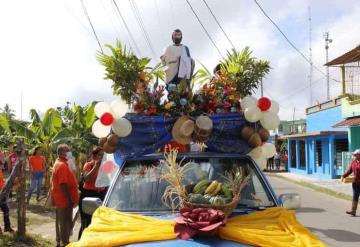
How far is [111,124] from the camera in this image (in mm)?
5066

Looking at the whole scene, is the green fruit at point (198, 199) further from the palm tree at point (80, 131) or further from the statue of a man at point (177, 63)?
the palm tree at point (80, 131)

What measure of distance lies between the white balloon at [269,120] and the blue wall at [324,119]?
22633 mm

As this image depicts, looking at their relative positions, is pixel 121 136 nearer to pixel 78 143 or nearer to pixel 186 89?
pixel 186 89

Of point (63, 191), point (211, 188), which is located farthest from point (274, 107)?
point (63, 191)

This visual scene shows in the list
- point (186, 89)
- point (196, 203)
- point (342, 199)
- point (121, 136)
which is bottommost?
point (342, 199)

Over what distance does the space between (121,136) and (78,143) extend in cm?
1241

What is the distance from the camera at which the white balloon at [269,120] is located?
5230 millimetres

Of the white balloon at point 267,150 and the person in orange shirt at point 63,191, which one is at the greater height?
the white balloon at point 267,150

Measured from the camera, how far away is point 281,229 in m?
3.89

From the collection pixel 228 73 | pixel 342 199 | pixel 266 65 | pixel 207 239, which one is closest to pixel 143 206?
pixel 207 239

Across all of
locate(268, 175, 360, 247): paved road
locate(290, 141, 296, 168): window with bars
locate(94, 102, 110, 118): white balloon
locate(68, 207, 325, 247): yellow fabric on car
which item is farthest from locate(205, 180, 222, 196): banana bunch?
locate(290, 141, 296, 168): window with bars

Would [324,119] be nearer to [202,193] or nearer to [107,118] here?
[107,118]

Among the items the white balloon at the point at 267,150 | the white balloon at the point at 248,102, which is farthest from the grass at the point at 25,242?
the white balloon at the point at 248,102

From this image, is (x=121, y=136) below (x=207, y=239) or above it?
above
